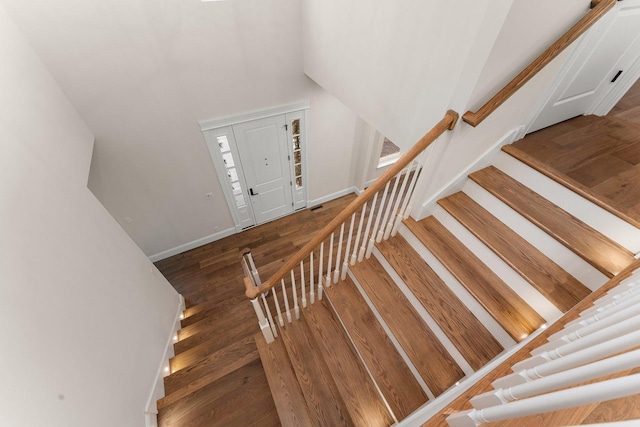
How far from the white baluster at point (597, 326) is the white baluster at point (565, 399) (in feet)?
1.01

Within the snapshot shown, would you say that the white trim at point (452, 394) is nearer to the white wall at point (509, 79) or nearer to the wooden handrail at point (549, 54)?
the white wall at point (509, 79)

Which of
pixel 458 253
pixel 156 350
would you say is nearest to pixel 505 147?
pixel 458 253

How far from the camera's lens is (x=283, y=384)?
81.5 inches

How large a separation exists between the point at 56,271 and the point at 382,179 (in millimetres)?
1907

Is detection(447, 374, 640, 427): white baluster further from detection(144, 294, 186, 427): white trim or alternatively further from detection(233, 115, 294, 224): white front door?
detection(233, 115, 294, 224): white front door

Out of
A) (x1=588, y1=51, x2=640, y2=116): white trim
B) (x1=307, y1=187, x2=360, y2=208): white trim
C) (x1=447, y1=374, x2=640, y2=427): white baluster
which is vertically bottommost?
(x1=447, y1=374, x2=640, y2=427): white baluster

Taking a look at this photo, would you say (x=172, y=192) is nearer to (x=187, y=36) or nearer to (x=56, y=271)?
(x=187, y=36)

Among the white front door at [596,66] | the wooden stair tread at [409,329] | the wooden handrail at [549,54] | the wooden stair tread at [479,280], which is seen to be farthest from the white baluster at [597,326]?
the white front door at [596,66]

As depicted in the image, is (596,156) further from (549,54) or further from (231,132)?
(231,132)

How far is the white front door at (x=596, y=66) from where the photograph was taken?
5.60 feet

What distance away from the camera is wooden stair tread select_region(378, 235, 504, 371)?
1.55 meters

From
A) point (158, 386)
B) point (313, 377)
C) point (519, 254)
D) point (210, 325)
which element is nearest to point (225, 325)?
point (210, 325)

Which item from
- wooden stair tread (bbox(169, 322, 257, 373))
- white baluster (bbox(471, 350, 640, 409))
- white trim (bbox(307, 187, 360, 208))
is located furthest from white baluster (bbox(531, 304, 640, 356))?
white trim (bbox(307, 187, 360, 208))

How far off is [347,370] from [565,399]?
5.30 feet
